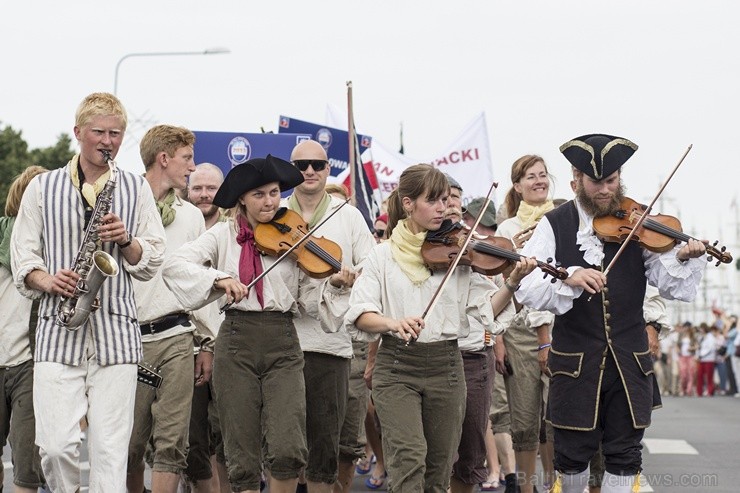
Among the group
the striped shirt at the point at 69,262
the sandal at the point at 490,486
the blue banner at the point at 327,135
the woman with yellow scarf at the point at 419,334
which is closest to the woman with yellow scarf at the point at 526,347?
the sandal at the point at 490,486

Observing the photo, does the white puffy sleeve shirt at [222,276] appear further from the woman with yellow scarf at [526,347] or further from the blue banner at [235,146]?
the blue banner at [235,146]

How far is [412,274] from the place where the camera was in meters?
7.98

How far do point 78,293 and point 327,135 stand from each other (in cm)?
773

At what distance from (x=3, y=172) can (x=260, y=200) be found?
36.3 m

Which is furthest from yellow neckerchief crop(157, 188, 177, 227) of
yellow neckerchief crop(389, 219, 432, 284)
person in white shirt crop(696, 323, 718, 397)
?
person in white shirt crop(696, 323, 718, 397)

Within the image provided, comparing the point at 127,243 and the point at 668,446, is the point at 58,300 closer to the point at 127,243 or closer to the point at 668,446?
the point at 127,243

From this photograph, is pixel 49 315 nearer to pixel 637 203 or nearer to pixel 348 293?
pixel 348 293

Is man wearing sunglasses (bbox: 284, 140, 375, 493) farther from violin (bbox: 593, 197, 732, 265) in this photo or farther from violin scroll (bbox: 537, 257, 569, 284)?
violin (bbox: 593, 197, 732, 265)

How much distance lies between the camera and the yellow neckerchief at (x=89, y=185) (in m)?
7.22

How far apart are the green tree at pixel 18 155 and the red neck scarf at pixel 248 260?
111 ft

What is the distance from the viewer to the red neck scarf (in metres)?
8.26

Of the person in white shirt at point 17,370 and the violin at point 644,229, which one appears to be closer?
the violin at point 644,229

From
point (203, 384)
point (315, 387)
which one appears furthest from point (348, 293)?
point (203, 384)

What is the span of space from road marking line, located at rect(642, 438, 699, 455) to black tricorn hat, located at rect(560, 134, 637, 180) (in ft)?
26.1
